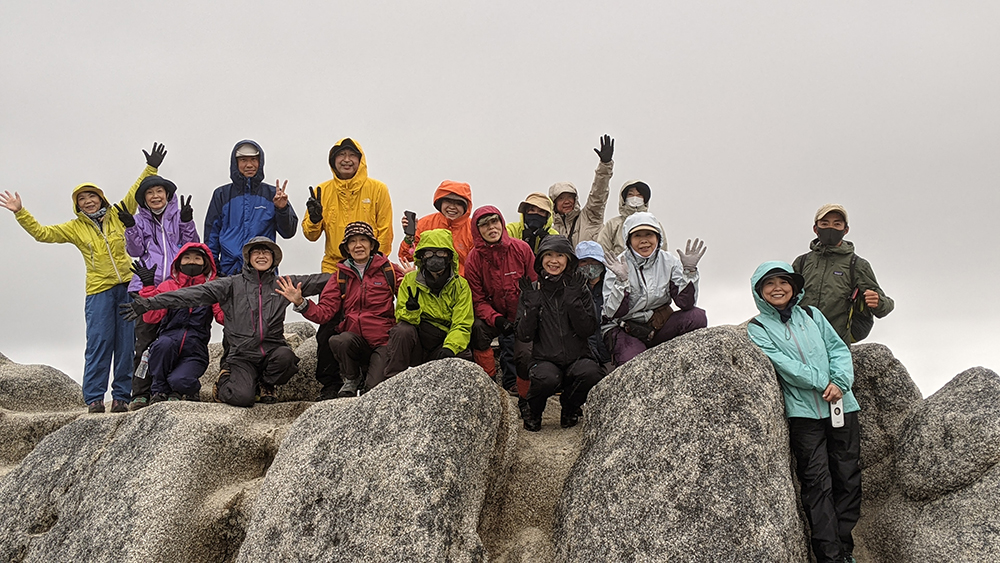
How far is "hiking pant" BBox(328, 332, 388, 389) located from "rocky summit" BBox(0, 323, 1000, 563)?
111cm

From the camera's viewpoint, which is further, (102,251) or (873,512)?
(102,251)

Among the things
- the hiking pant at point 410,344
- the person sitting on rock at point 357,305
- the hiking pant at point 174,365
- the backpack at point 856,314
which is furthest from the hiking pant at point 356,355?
the backpack at point 856,314

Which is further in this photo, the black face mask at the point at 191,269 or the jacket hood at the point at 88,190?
the jacket hood at the point at 88,190

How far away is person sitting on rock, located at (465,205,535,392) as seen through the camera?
1059cm

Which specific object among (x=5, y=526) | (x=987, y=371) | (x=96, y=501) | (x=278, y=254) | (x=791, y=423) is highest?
(x=278, y=254)

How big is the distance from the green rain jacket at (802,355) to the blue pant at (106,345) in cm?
1173

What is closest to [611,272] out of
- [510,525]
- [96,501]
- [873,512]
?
[510,525]

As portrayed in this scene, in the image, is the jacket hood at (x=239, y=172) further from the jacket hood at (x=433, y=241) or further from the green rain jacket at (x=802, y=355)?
the green rain jacket at (x=802, y=355)

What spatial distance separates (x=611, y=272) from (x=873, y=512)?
16.2ft

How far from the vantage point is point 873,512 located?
336 inches

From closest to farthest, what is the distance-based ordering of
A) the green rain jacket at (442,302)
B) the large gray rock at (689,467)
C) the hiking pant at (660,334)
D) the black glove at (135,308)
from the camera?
the large gray rock at (689,467) → the black glove at (135,308) → the hiking pant at (660,334) → the green rain jacket at (442,302)

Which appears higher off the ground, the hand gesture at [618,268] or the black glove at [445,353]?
the hand gesture at [618,268]

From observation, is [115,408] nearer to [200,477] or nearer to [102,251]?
[102,251]

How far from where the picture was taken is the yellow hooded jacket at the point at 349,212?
488 inches
